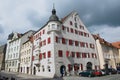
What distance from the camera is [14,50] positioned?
207ft

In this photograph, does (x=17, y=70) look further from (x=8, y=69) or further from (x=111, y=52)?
(x=111, y=52)

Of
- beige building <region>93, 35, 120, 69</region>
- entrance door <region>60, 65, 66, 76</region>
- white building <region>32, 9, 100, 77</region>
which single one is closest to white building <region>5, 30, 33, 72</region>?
white building <region>32, 9, 100, 77</region>

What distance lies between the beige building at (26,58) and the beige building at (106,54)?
24279 millimetres

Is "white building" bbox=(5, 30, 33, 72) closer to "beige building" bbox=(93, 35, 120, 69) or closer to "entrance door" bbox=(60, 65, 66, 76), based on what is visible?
"entrance door" bbox=(60, 65, 66, 76)

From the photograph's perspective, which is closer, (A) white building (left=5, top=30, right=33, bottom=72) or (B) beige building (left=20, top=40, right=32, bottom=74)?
(B) beige building (left=20, top=40, right=32, bottom=74)

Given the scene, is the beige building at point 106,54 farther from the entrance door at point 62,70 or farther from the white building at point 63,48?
the entrance door at point 62,70

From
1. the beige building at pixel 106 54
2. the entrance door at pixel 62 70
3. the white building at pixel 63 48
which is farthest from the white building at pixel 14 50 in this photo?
the beige building at pixel 106 54

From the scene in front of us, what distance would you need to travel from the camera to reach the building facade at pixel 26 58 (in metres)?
48.0

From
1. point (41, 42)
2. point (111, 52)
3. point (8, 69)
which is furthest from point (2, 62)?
point (111, 52)

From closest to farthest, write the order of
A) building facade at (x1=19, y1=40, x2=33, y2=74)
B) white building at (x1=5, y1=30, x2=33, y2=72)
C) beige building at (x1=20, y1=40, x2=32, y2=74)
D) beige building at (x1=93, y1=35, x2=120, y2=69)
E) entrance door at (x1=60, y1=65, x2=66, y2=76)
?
entrance door at (x1=60, y1=65, x2=66, y2=76), building facade at (x1=19, y1=40, x2=33, y2=74), beige building at (x1=20, y1=40, x2=32, y2=74), beige building at (x1=93, y1=35, x2=120, y2=69), white building at (x1=5, y1=30, x2=33, y2=72)

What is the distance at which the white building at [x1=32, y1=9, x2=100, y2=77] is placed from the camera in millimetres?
36250

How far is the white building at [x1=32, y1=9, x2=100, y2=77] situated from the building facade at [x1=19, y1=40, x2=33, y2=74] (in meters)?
3.58

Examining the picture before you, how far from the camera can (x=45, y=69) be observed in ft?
122

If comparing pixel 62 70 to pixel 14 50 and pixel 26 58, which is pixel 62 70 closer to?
pixel 26 58
